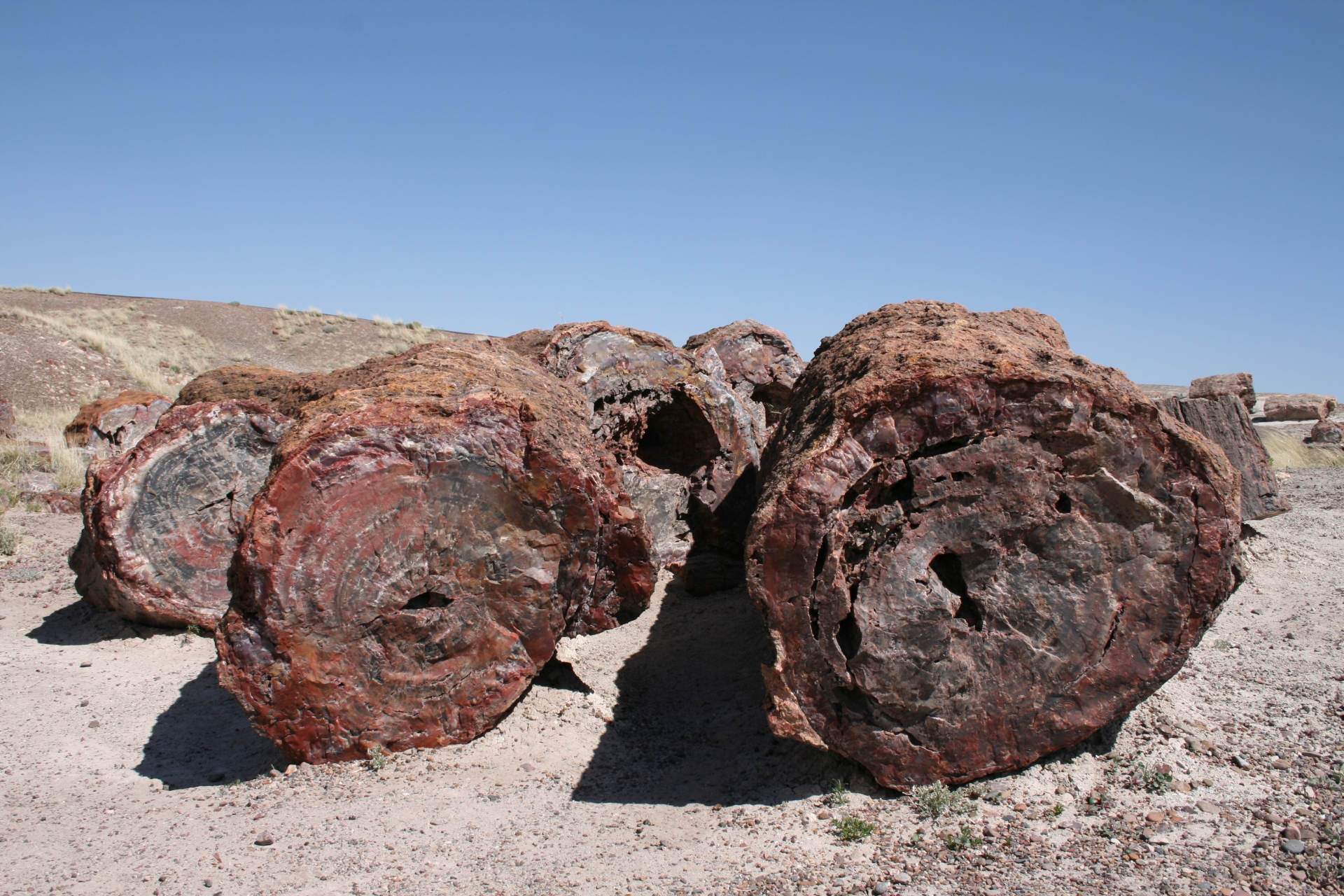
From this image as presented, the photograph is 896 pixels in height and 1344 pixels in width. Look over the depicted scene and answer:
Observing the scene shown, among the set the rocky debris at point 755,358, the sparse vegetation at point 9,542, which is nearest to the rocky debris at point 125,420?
the sparse vegetation at point 9,542

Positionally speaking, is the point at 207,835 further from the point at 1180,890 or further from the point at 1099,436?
the point at 1099,436

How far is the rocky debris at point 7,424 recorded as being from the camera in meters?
13.6

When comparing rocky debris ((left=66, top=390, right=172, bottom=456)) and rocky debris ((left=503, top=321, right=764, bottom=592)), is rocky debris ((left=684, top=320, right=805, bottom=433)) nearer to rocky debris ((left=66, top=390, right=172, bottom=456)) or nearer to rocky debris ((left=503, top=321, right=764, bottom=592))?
rocky debris ((left=503, top=321, right=764, bottom=592))

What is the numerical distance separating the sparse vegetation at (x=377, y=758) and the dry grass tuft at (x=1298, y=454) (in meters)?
13.0

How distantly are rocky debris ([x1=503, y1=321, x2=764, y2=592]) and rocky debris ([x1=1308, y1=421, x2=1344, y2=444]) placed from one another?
13.4 metres

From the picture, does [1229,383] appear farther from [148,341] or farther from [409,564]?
[148,341]

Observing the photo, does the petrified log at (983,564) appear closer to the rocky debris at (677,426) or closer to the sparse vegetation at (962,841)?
the sparse vegetation at (962,841)

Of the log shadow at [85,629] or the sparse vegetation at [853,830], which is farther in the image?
the log shadow at [85,629]

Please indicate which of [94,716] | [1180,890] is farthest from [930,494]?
[94,716]

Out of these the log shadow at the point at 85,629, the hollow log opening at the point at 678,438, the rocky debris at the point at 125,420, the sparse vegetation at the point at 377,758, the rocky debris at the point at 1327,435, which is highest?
the rocky debris at the point at 1327,435

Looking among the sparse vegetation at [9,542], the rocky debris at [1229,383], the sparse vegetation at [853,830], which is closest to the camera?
the sparse vegetation at [853,830]

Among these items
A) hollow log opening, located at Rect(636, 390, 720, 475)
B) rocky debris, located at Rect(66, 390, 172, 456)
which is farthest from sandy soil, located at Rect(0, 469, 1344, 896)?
rocky debris, located at Rect(66, 390, 172, 456)

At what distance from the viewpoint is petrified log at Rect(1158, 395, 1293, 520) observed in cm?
614

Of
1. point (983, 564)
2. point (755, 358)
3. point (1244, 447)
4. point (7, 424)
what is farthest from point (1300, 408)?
point (7, 424)
